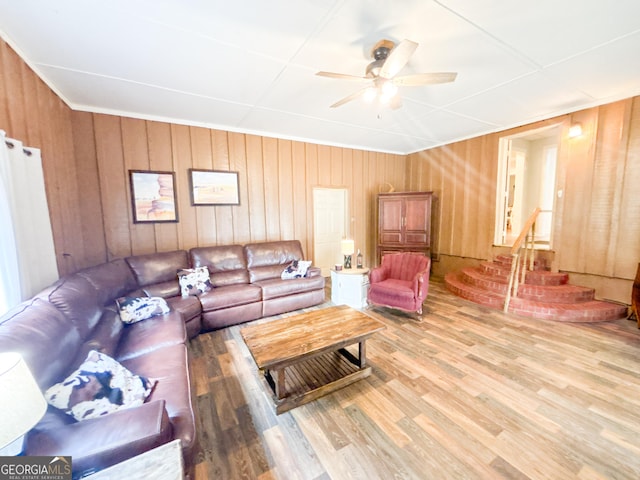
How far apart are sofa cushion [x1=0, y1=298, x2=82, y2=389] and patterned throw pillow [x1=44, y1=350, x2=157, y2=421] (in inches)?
3.8

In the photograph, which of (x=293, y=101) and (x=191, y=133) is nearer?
(x=293, y=101)

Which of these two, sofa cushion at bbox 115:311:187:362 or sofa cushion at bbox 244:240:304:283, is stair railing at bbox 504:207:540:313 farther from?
sofa cushion at bbox 115:311:187:362

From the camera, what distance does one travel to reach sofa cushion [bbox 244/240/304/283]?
3729 mm

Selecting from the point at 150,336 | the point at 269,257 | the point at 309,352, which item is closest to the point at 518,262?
the point at 309,352

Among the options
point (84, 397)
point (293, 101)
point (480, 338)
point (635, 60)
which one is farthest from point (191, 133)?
point (635, 60)

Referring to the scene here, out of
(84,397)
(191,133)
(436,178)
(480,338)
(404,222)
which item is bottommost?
(480,338)

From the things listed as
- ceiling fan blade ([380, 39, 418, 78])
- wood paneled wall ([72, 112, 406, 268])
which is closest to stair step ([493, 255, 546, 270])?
wood paneled wall ([72, 112, 406, 268])

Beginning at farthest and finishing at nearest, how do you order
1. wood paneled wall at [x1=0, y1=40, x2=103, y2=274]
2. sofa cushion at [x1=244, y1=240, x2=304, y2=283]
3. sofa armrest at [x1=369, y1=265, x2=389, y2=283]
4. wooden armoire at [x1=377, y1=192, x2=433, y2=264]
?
1. wooden armoire at [x1=377, y1=192, x2=433, y2=264]
2. sofa cushion at [x1=244, y1=240, x2=304, y2=283]
3. sofa armrest at [x1=369, y1=265, x2=389, y2=283]
4. wood paneled wall at [x1=0, y1=40, x2=103, y2=274]

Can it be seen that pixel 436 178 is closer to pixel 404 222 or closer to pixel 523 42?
pixel 404 222

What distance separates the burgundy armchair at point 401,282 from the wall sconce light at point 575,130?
8.90 feet

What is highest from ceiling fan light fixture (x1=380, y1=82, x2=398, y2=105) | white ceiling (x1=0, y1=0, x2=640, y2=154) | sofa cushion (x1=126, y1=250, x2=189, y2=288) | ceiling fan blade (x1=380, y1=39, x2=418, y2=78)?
white ceiling (x1=0, y1=0, x2=640, y2=154)

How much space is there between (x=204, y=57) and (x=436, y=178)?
15.8 ft

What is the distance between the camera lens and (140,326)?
7.41 feet

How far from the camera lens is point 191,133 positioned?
12.2 ft
